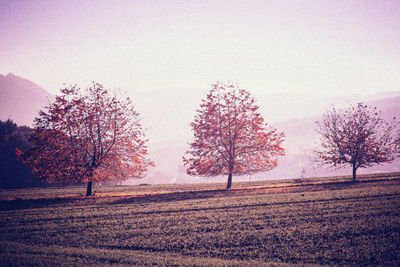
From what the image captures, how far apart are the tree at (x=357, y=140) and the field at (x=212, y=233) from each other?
991cm

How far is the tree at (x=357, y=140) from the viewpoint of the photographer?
27000 mm

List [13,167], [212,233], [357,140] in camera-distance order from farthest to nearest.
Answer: [13,167], [357,140], [212,233]

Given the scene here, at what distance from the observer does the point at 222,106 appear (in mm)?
25281

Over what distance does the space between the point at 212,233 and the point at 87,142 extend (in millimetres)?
14822

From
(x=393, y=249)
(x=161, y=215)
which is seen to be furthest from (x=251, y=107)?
(x=393, y=249)

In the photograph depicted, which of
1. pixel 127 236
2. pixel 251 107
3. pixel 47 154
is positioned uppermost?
pixel 251 107

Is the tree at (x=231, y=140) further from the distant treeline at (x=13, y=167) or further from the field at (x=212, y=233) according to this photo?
the distant treeline at (x=13, y=167)

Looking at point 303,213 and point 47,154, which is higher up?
point 47,154

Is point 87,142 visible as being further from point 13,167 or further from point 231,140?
point 13,167

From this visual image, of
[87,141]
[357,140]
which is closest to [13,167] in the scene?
[87,141]

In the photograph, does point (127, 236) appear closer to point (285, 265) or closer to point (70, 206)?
point (285, 265)

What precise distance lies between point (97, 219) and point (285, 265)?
1160 centimetres

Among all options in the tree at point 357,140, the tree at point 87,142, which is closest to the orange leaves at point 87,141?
the tree at point 87,142

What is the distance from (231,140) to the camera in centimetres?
2473
